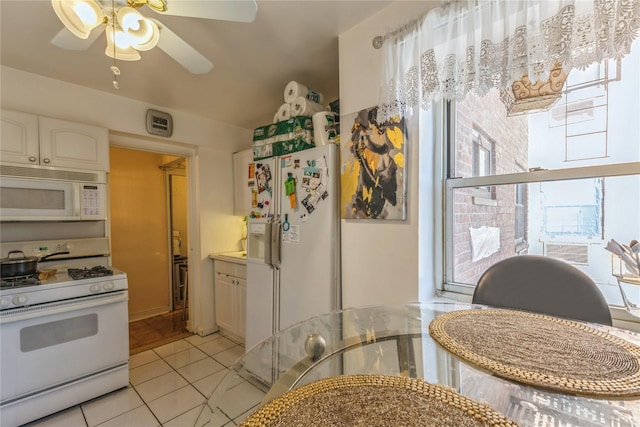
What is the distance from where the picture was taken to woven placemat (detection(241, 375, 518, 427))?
0.54 m

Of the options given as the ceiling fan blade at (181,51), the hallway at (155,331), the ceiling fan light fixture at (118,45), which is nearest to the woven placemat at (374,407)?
the ceiling fan blade at (181,51)

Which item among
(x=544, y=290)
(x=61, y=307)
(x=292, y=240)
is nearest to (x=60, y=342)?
(x=61, y=307)

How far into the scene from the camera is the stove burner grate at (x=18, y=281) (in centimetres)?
176

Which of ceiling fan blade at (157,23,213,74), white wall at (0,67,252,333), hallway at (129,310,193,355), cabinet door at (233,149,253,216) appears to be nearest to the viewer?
ceiling fan blade at (157,23,213,74)

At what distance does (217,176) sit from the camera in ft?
10.7

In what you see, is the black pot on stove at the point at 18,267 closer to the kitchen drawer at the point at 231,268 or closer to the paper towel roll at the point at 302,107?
the kitchen drawer at the point at 231,268

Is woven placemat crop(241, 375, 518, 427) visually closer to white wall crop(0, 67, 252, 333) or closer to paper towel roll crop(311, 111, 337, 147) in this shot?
paper towel roll crop(311, 111, 337, 147)

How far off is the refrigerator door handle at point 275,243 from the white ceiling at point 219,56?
1267 millimetres

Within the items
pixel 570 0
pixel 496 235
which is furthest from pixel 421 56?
pixel 496 235

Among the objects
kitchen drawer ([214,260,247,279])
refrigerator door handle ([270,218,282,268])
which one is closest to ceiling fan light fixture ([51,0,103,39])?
refrigerator door handle ([270,218,282,268])

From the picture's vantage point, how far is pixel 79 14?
1.14 m

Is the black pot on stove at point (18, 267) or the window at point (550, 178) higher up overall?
the window at point (550, 178)

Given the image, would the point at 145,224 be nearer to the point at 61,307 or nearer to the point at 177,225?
the point at 177,225

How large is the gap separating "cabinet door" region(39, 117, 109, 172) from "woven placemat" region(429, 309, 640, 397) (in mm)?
2863
